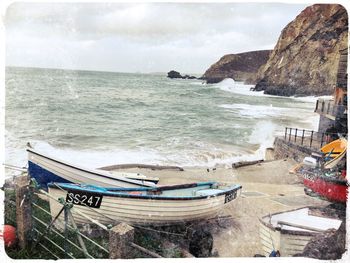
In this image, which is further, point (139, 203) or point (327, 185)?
point (327, 185)

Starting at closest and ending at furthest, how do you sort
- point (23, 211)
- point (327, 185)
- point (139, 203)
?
1. point (23, 211)
2. point (139, 203)
3. point (327, 185)

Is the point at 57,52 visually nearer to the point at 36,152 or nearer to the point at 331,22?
the point at 36,152

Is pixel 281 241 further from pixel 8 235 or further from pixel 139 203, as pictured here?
pixel 8 235

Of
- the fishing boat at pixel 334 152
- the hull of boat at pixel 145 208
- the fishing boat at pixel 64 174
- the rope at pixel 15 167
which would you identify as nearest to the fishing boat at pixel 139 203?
the hull of boat at pixel 145 208

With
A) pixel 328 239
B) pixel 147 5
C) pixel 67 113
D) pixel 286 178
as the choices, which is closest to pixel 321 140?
pixel 286 178

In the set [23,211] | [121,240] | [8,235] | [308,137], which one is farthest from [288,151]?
[8,235]

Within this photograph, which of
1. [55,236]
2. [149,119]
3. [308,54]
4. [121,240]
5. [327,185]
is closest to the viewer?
[121,240]

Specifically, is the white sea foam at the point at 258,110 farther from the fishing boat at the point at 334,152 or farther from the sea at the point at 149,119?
the fishing boat at the point at 334,152
